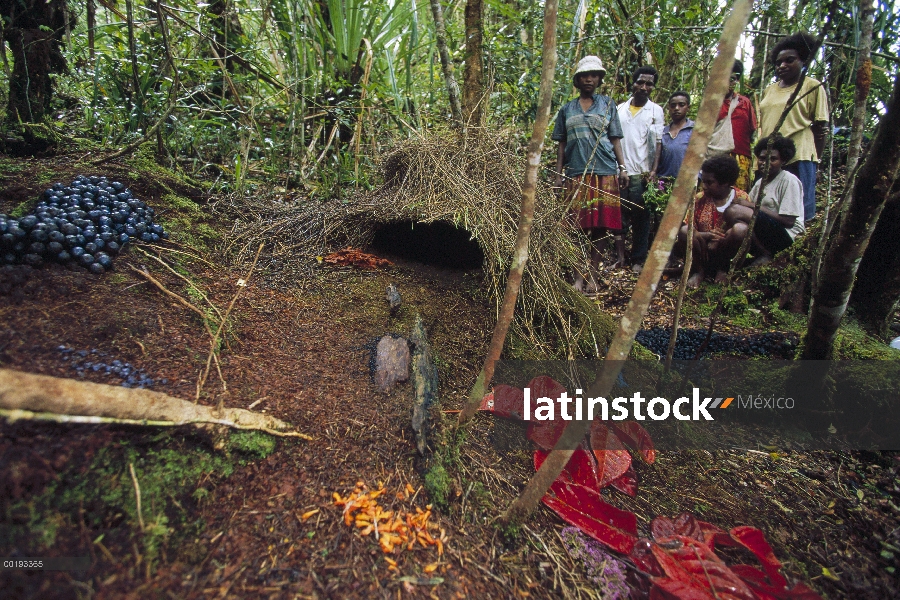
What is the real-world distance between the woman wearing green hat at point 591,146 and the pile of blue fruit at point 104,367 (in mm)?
2873

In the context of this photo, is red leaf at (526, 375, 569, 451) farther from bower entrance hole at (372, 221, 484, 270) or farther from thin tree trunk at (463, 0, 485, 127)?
thin tree trunk at (463, 0, 485, 127)

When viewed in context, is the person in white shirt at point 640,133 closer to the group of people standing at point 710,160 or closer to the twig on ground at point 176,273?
the group of people standing at point 710,160

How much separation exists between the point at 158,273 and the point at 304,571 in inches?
56.1

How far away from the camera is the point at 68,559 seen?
0.92m

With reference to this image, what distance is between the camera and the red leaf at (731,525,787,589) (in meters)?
1.38

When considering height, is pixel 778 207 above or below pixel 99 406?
above

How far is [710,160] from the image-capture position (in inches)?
157

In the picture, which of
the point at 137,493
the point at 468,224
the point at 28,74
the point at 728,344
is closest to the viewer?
the point at 137,493

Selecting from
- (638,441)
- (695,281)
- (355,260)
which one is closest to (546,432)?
(638,441)

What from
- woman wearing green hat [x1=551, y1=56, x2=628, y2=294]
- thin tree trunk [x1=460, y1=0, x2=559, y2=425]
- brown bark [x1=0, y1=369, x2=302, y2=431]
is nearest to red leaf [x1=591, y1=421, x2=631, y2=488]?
thin tree trunk [x1=460, y1=0, x2=559, y2=425]

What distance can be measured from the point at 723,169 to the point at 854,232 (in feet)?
7.21

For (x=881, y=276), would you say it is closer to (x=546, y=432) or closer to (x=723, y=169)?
(x=723, y=169)

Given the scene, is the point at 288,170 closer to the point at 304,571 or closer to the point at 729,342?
the point at 304,571

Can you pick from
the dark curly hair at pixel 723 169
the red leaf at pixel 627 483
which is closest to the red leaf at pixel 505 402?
the red leaf at pixel 627 483
